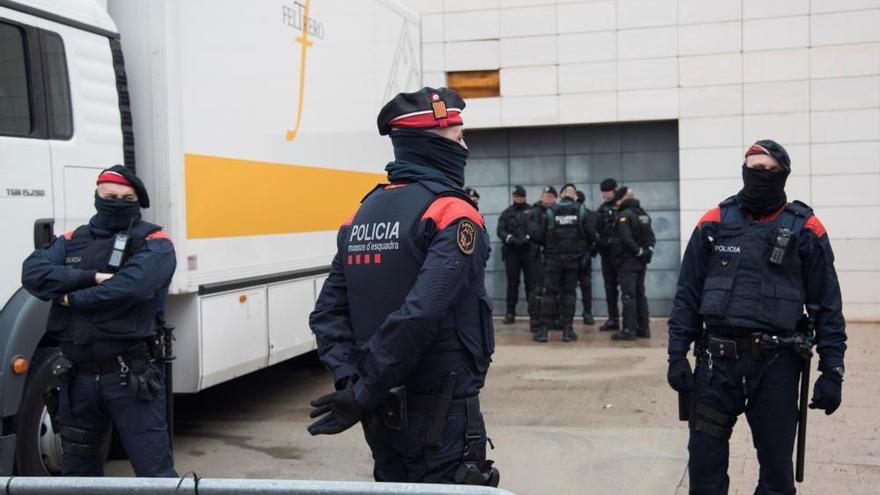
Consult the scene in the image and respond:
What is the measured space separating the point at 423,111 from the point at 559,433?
14.4ft

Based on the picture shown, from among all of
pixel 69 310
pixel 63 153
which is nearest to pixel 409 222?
pixel 69 310

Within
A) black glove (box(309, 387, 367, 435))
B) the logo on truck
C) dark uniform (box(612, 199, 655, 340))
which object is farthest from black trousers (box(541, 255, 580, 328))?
black glove (box(309, 387, 367, 435))

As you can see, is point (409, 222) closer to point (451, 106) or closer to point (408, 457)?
point (451, 106)

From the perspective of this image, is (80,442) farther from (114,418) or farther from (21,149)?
(21,149)

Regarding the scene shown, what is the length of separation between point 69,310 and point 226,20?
8.43 feet

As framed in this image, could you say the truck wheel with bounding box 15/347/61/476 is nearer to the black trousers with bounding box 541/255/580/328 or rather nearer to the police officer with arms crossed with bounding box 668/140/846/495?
the police officer with arms crossed with bounding box 668/140/846/495

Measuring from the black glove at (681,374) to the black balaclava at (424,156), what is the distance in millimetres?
1715

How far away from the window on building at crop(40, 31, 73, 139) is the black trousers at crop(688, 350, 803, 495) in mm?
3828

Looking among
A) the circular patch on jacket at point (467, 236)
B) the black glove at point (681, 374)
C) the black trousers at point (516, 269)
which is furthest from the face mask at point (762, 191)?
the black trousers at point (516, 269)

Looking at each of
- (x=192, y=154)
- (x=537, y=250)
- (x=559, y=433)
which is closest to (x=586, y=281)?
(x=537, y=250)

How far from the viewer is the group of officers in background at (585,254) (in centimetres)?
1167

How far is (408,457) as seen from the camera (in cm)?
343

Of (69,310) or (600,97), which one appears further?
(600,97)

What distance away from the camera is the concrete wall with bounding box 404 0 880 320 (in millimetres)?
12750
